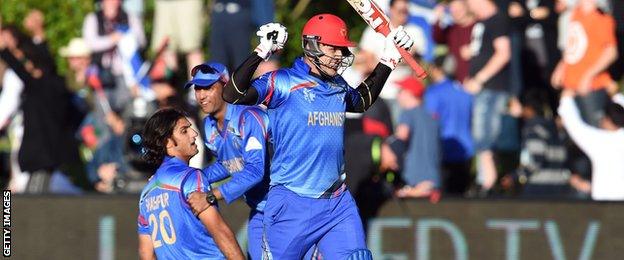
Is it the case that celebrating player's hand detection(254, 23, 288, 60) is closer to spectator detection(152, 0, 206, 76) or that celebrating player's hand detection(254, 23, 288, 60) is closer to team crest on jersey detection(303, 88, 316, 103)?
team crest on jersey detection(303, 88, 316, 103)

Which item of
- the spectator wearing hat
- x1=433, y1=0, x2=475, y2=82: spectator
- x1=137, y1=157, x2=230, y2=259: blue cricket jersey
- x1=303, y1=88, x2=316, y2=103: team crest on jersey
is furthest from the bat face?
x1=433, y1=0, x2=475, y2=82: spectator

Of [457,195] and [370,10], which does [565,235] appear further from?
[370,10]

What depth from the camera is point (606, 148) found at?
13.8 m

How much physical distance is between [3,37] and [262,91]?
6.63 metres

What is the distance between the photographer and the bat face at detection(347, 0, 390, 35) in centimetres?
1054

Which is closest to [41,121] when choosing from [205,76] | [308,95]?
[205,76]

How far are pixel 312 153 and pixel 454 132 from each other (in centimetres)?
462

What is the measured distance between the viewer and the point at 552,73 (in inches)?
593

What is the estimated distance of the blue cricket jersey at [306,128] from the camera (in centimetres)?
1024

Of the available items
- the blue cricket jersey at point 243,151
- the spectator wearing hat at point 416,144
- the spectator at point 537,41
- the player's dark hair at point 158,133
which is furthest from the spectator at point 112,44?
the player's dark hair at point 158,133

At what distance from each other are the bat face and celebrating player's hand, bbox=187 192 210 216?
2.11 metres

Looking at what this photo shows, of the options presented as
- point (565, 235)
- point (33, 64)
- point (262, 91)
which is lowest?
point (565, 235)

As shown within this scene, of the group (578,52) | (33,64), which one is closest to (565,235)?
(578,52)

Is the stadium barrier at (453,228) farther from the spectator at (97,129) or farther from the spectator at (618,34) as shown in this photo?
the spectator at (618,34)
